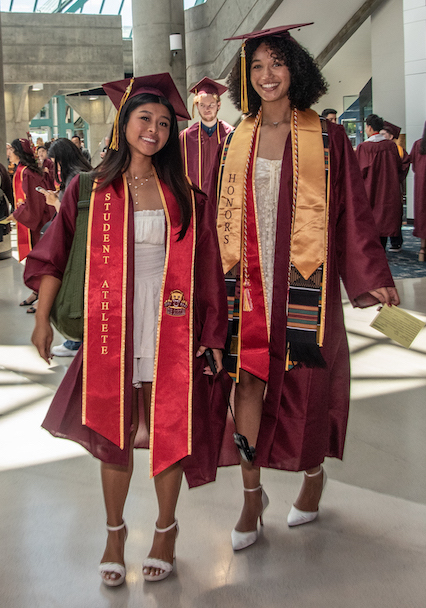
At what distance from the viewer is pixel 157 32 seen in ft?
42.8

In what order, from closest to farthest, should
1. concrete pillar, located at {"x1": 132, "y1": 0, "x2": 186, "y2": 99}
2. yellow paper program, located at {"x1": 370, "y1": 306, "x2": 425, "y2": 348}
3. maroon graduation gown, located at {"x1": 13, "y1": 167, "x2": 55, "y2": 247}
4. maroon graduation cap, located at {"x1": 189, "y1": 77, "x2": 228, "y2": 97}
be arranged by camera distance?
1. yellow paper program, located at {"x1": 370, "y1": 306, "x2": 425, "y2": 348}
2. maroon graduation cap, located at {"x1": 189, "y1": 77, "x2": 228, "y2": 97}
3. maroon graduation gown, located at {"x1": 13, "y1": 167, "x2": 55, "y2": 247}
4. concrete pillar, located at {"x1": 132, "y1": 0, "x2": 186, "y2": 99}


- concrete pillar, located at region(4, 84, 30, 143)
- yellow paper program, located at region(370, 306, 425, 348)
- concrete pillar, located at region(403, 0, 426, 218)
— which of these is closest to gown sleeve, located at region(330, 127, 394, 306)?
yellow paper program, located at region(370, 306, 425, 348)

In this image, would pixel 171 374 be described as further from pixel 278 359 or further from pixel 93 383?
pixel 278 359

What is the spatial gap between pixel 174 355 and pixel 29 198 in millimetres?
4667

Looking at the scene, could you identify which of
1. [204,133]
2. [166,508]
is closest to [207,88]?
[204,133]

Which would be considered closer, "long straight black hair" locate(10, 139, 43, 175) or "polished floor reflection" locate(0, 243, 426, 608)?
"polished floor reflection" locate(0, 243, 426, 608)

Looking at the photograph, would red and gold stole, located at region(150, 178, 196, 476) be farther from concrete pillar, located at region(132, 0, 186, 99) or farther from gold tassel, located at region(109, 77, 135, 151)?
concrete pillar, located at region(132, 0, 186, 99)

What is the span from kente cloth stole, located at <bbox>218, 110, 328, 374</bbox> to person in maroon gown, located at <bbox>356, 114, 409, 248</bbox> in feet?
22.7

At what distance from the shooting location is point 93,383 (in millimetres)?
2045

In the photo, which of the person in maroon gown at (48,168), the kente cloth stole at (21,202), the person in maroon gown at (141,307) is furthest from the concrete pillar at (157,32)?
the person in maroon gown at (141,307)

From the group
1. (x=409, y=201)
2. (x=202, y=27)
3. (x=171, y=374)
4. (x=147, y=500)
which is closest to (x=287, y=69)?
(x=171, y=374)

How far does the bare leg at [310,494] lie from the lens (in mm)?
2457

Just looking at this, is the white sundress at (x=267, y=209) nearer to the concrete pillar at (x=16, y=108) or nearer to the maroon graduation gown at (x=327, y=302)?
the maroon graduation gown at (x=327, y=302)

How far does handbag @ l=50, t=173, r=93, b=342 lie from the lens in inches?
79.7
